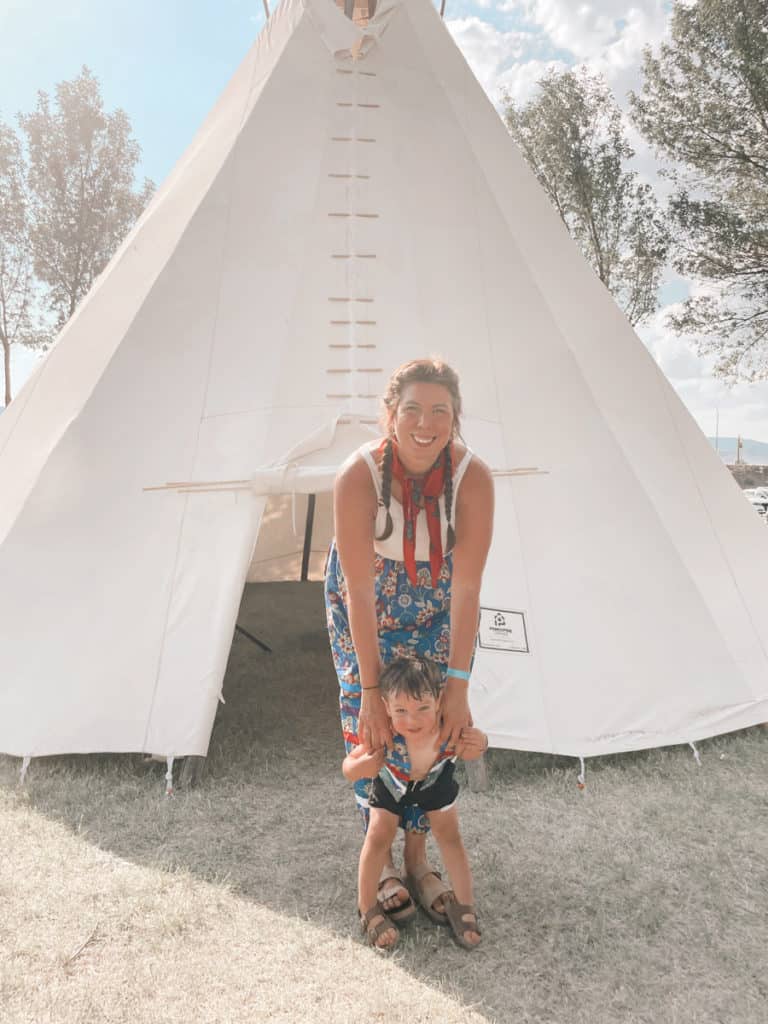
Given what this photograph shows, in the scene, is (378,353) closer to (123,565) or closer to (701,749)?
(123,565)

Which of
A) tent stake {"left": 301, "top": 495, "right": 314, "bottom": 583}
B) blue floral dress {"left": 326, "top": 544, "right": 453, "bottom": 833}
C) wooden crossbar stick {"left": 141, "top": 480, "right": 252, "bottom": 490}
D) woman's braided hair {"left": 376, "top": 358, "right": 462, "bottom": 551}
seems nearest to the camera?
woman's braided hair {"left": 376, "top": 358, "right": 462, "bottom": 551}

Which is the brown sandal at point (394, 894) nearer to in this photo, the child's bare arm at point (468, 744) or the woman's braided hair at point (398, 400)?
the child's bare arm at point (468, 744)

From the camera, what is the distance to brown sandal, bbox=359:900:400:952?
221cm

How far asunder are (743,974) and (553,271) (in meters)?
3.30

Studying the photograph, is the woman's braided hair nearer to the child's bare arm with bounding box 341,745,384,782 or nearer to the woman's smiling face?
the woman's smiling face

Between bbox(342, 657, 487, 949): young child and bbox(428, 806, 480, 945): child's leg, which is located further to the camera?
bbox(428, 806, 480, 945): child's leg

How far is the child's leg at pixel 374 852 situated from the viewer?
7.18 ft

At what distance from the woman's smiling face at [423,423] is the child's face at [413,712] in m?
0.59

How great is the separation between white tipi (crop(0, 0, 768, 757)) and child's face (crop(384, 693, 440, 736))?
1.26 meters

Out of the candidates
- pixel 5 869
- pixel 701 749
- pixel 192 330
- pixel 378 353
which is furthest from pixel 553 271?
pixel 5 869

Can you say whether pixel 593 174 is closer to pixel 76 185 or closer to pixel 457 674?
pixel 76 185

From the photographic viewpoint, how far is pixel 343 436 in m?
3.59

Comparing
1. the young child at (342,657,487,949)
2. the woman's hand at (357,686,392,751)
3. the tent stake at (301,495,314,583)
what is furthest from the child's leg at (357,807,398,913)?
the tent stake at (301,495,314,583)

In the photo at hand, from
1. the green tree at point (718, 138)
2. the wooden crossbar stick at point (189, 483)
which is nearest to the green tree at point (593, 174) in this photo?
the green tree at point (718, 138)
